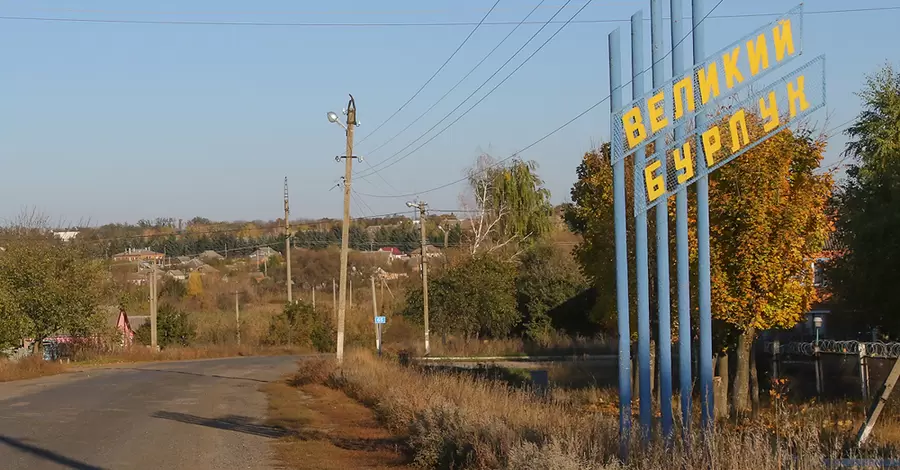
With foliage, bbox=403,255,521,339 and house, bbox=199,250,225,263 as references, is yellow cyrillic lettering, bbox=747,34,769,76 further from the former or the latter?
house, bbox=199,250,225,263

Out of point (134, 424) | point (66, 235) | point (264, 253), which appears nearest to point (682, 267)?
point (134, 424)

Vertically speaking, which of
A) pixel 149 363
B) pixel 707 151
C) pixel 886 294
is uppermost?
pixel 707 151

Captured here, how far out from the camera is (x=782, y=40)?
1058 centimetres

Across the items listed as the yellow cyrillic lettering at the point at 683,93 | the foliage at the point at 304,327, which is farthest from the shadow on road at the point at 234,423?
the foliage at the point at 304,327

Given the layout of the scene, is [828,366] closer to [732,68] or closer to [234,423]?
[234,423]

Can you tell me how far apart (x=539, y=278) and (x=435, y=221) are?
181 feet

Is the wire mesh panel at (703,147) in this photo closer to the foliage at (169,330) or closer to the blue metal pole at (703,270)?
the blue metal pole at (703,270)

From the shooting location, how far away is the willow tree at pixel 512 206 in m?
67.3

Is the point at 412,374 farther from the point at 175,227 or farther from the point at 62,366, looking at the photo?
the point at 175,227

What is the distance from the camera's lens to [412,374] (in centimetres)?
2298

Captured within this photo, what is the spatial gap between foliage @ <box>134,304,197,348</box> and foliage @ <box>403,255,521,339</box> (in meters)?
20.5

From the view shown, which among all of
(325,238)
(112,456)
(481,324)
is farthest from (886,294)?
(325,238)

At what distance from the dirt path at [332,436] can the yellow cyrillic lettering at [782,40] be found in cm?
723

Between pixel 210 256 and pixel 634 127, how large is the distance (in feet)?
430
